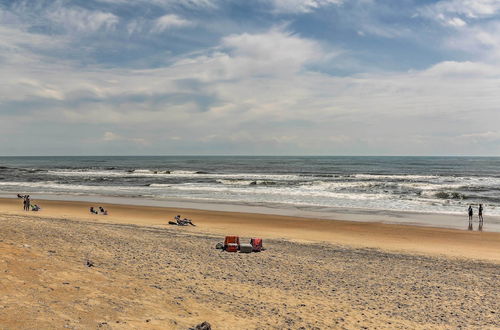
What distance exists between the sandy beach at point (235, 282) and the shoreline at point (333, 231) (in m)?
0.25

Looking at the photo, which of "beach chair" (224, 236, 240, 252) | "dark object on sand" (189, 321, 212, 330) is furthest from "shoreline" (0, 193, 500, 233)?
"dark object on sand" (189, 321, 212, 330)

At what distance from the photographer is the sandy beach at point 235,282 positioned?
25.2 ft

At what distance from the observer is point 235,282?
1048cm

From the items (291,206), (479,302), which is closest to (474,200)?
(291,206)

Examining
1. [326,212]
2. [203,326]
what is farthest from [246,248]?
[326,212]

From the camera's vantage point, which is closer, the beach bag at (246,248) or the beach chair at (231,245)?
the beach bag at (246,248)

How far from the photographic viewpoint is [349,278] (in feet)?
37.3

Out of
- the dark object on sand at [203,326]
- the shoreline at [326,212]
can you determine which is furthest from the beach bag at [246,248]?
the shoreline at [326,212]

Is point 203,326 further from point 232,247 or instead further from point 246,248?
point 232,247

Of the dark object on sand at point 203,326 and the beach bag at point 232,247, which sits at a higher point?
the dark object on sand at point 203,326

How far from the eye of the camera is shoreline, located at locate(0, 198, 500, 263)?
670 inches

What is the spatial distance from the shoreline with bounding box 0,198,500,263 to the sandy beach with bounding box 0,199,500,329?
0.25 meters

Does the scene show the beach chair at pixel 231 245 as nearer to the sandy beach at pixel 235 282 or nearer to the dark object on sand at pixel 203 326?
the sandy beach at pixel 235 282

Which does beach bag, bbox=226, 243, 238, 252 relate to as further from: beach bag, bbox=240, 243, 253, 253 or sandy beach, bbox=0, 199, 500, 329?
sandy beach, bbox=0, 199, 500, 329
